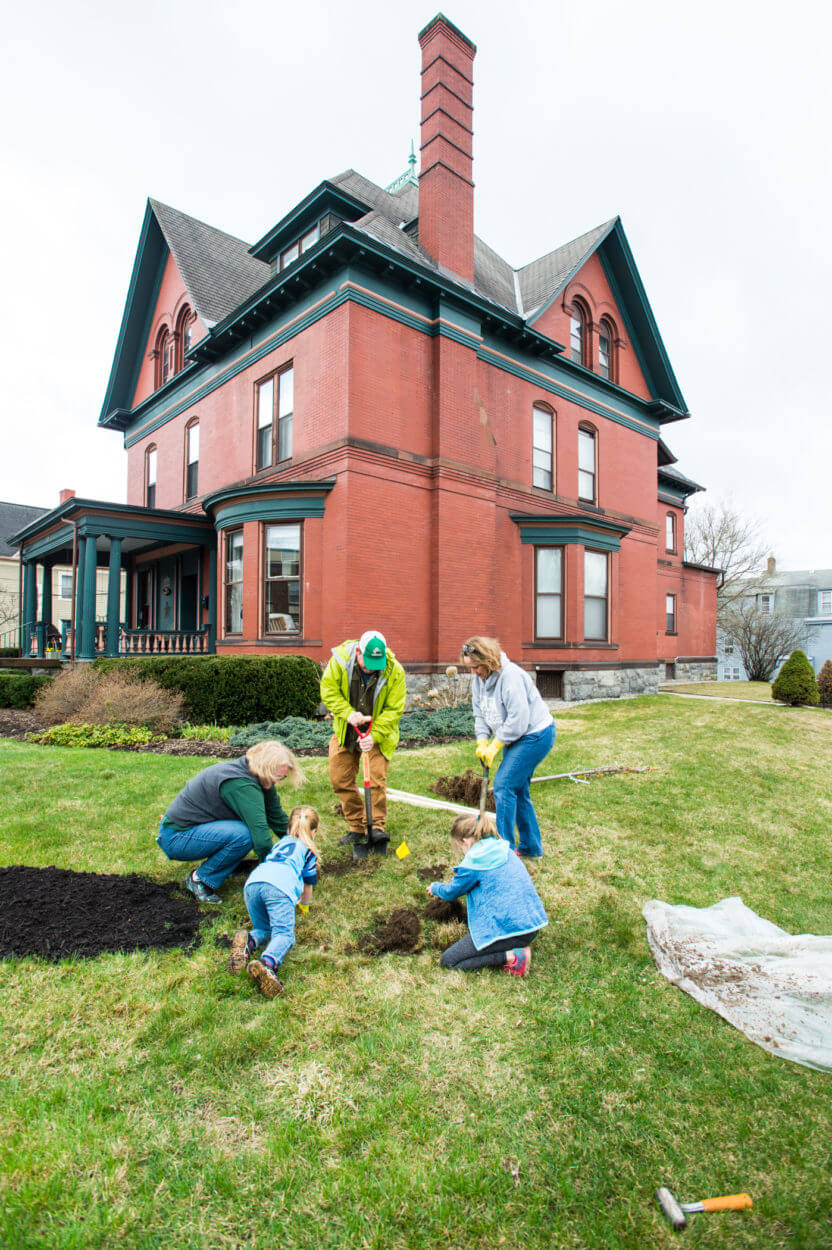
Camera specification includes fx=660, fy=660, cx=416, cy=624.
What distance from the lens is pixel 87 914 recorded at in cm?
399

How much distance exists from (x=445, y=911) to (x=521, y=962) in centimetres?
77

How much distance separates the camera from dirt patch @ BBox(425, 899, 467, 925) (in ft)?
13.8

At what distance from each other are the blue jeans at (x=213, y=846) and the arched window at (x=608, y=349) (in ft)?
62.3

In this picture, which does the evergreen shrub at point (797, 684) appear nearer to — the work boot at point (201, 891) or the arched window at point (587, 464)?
the arched window at point (587, 464)

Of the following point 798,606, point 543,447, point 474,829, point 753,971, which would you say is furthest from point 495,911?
point 798,606

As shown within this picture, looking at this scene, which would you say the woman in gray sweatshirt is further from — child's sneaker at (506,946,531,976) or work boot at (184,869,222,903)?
work boot at (184,869,222,903)

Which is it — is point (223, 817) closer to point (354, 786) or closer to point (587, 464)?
point (354, 786)

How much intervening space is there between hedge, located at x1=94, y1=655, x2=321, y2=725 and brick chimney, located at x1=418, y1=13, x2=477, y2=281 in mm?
10287

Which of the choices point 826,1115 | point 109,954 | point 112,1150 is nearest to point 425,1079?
point 112,1150

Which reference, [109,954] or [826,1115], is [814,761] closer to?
[826,1115]

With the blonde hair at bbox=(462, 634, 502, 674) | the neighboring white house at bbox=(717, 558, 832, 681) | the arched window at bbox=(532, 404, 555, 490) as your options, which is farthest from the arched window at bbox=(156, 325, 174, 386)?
the neighboring white house at bbox=(717, 558, 832, 681)

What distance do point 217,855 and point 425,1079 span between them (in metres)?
2.20

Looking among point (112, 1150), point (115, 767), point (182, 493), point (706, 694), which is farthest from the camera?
point (706, 694)

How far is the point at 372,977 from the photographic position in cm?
349
